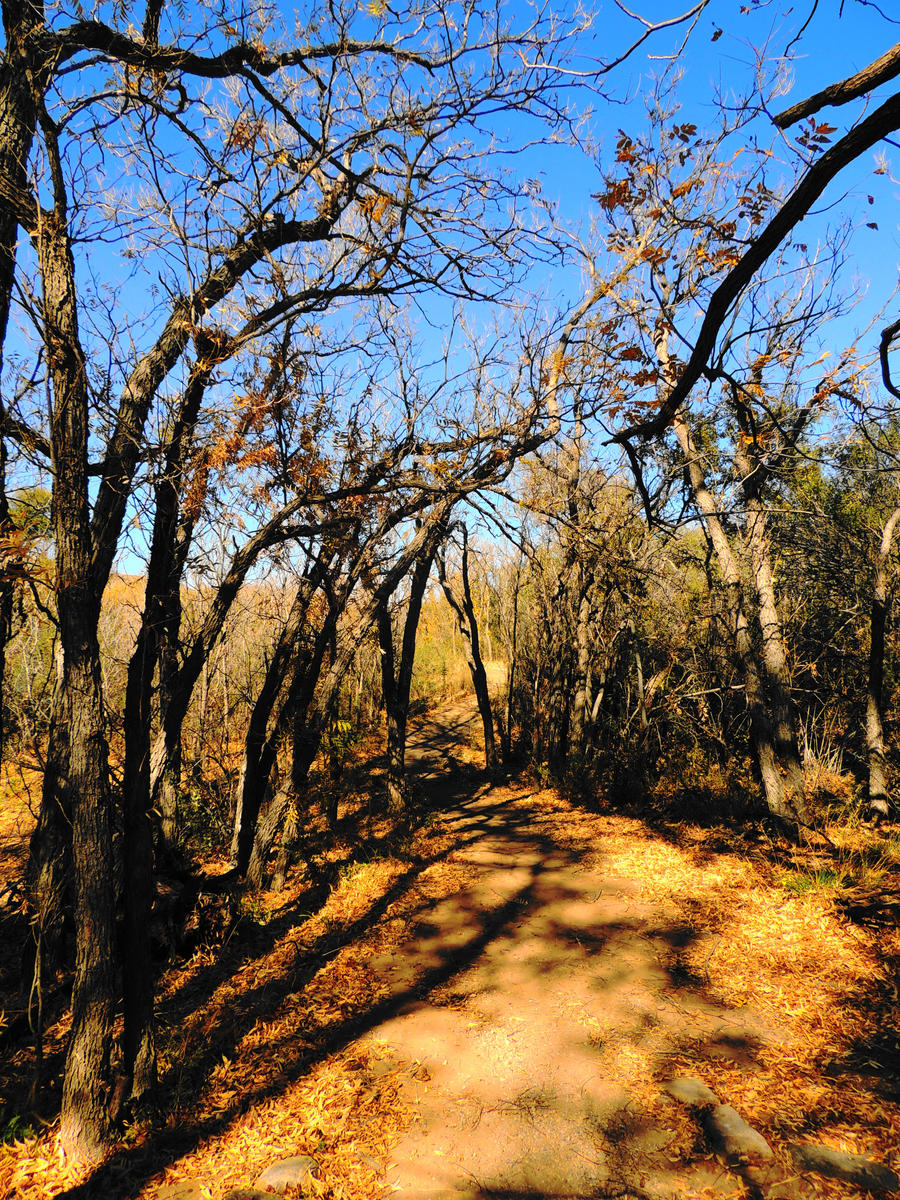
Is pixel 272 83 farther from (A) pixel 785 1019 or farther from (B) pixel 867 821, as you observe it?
(B) pixel 867 821

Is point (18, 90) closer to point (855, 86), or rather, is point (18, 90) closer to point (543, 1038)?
point (855, 86)

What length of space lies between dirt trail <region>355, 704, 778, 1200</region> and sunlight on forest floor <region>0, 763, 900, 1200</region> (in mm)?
138

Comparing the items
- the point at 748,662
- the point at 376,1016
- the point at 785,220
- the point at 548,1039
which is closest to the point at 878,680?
the point at 748,662

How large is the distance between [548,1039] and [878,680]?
7.00m

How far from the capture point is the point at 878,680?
8.38m

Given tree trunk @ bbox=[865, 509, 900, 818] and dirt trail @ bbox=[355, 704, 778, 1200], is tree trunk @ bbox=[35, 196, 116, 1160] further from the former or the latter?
tree trunk @ bbox=[865, 509, 900, 818]

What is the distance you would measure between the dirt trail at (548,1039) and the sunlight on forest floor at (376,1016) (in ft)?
0.45

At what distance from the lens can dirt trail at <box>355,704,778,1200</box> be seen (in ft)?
9.99

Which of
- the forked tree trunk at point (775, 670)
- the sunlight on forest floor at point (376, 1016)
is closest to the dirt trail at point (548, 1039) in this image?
the sunlight on forest floor at point (376, 1016)

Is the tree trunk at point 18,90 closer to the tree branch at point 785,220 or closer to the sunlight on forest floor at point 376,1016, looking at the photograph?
the sunlight on forest floor at point 376,1016

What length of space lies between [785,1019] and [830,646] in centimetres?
730

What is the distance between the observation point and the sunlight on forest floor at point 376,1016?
10.6ft

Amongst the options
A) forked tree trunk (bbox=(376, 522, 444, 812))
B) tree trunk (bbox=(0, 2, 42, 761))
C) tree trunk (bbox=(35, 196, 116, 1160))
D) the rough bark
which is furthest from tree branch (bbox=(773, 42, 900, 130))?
forked tree trunk (bbox=(376, 522, 444, 812))

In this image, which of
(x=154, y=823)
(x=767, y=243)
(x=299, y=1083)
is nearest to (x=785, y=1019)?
(x=299, y=1083)
